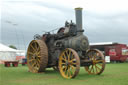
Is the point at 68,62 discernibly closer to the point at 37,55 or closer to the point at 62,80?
the point at 62,80

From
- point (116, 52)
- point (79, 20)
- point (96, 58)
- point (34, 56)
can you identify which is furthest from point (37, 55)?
point (116, 52)

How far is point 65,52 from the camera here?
27.9 ft

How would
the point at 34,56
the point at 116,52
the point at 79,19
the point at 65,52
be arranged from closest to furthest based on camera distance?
the point at 65,52, the point at 79,19, the point at 34,56, the point at 116,52

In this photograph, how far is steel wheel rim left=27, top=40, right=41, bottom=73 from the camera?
10.1 m

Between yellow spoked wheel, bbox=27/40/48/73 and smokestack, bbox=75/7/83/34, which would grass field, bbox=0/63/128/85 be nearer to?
yellow spoked wheel, bbox=27/40/48/73

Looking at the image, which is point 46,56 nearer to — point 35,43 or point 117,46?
point 35,43

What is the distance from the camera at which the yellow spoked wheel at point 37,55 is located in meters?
9.60

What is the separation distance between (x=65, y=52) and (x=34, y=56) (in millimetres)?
2445

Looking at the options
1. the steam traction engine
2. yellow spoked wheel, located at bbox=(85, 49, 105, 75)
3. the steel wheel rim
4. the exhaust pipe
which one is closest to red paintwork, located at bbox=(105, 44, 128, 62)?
the steam traction engine

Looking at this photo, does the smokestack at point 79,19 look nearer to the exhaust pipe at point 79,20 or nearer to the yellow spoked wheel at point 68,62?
the exhaust pipe at point 79,20

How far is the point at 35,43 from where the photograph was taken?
10.5m

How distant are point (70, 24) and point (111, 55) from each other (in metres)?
14.6

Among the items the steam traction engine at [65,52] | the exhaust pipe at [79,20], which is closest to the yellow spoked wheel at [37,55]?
the steam traction engine at [65,52]

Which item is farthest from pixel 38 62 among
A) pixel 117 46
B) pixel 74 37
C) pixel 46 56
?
pixel 117 46
